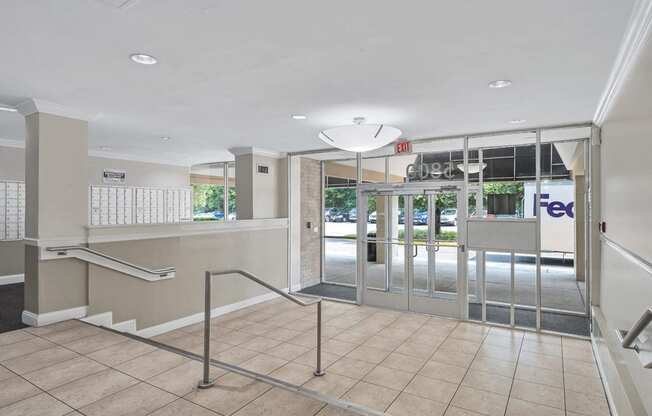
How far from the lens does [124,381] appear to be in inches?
115

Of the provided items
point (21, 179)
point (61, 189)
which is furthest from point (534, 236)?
point (21, 179)

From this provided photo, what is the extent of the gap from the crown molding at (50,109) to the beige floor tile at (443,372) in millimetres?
4824

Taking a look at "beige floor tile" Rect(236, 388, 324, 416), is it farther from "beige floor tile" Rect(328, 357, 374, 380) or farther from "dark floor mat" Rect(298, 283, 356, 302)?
"dark floor mat" Rect(298, 283, 356, 302)

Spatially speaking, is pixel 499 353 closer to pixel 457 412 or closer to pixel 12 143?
pixel 457 412

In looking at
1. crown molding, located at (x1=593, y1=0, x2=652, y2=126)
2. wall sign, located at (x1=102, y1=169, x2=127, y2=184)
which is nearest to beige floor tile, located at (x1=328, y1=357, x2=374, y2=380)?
crown molding, located at (x1=593, y1=0, x2=652, y2=126)

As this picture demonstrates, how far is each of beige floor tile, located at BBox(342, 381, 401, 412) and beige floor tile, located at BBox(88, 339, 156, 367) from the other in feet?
6.40

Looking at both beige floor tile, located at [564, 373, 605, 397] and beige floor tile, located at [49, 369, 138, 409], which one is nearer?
beige floor tile, located at [49, 369, 138, 409]

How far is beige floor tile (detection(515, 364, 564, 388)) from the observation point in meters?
3.65

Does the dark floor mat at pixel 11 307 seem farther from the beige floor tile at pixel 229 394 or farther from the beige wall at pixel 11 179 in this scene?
the beige floor tile at pixel 229 394

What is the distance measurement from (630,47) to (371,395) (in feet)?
10.9

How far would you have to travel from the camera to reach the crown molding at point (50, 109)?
4.07m

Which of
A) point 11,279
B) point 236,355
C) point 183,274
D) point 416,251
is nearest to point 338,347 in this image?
point 236,355

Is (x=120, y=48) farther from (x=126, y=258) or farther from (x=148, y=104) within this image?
(x=126, y=258)

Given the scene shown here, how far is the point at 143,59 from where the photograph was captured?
2900 mm
